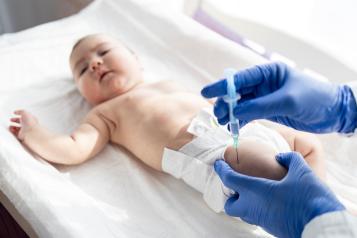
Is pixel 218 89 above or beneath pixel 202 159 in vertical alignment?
above

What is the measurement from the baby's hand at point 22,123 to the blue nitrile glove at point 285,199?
63 cm

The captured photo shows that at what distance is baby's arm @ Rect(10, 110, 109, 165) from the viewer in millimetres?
1399

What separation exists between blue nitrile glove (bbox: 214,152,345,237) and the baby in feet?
0.32

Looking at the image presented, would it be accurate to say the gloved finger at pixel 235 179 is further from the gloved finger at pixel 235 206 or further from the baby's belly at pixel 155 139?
the baby's belly at pixel 155 139

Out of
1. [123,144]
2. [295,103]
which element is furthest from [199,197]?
[295,103]

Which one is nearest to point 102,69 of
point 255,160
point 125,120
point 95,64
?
point 95,64

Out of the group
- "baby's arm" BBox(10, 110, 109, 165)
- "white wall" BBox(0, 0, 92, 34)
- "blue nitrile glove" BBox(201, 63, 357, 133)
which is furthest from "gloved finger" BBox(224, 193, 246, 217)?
"white wall" BBox(0, 0, 92, 34)

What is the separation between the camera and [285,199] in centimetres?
101

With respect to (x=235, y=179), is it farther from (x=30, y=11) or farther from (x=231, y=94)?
(x=30, y=11)

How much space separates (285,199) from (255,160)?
222 mm

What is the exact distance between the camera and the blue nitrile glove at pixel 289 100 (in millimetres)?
1009

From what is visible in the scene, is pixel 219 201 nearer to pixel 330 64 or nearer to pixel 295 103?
pixel 295 103

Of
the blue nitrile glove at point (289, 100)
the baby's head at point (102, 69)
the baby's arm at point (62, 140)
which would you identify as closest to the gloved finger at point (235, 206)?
the blue nitrile glove at point (289, 100)

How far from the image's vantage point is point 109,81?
5.30 feet
